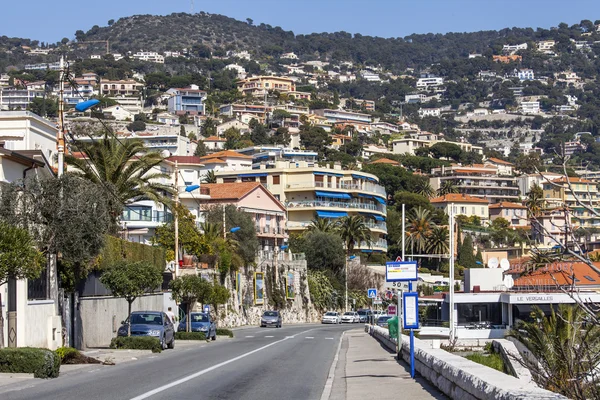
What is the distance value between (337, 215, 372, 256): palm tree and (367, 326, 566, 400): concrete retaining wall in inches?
3528

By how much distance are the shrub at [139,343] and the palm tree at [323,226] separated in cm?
7644

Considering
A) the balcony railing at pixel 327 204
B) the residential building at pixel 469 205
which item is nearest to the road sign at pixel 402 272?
the balcony railing at pixel 327 204

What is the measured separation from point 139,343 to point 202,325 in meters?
14.5

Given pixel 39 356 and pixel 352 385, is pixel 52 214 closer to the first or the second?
pixel 39 356

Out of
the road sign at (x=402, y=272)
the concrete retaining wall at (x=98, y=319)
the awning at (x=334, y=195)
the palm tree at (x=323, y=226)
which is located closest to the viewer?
the road sign at (x=402, y=272)

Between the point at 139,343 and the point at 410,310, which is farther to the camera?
the point at 139,343

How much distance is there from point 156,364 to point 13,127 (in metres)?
30.3

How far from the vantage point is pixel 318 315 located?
3910 inches

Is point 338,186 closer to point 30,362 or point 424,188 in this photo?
point 424,188

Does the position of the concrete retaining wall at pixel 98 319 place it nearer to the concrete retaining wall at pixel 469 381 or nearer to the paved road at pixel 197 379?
the paved road at pixel 197 379

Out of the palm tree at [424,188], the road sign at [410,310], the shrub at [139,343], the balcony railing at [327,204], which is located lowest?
the shrub at [139,343]

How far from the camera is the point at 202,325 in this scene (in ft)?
169

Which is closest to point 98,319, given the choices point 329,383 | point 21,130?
point 21,130

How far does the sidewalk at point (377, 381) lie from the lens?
63.6 feet
